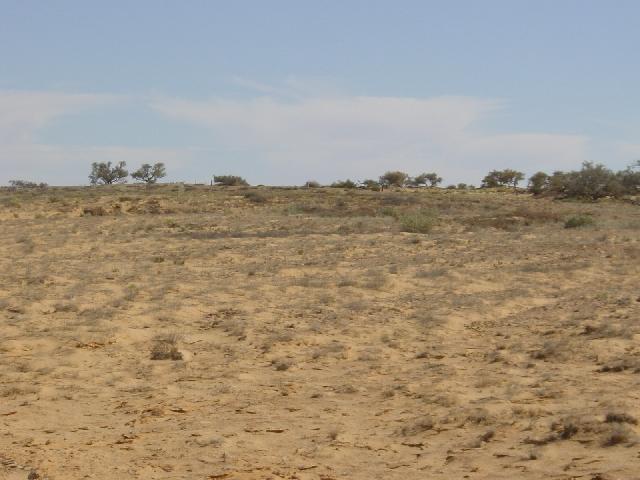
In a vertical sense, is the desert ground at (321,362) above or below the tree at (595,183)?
below

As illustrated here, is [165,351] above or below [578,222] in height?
below

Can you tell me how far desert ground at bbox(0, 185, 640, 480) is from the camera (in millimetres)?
6125

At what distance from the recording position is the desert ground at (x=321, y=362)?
6125 millimetres

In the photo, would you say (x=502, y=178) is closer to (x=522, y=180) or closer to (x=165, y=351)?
(x=522, y=180)

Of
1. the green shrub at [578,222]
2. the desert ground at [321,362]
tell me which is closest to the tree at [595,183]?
the green shrub at [578,222]

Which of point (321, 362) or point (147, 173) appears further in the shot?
point (147, 173)

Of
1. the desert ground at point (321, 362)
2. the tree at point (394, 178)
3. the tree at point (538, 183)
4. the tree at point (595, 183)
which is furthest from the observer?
the tree at point (394, 178)

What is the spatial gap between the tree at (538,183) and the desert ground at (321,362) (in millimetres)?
37468

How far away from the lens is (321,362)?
9484mm

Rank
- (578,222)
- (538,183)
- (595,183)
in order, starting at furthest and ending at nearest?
(538,183) → (595,183) → (578,222)

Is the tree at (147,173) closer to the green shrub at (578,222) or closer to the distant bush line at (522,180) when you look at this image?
the distant bush line at (522,180)

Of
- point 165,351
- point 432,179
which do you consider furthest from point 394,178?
point 165,351

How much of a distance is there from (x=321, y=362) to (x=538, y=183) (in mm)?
53412

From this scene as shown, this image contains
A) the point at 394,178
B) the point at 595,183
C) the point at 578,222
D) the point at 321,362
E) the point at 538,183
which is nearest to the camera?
the point at 321,362
